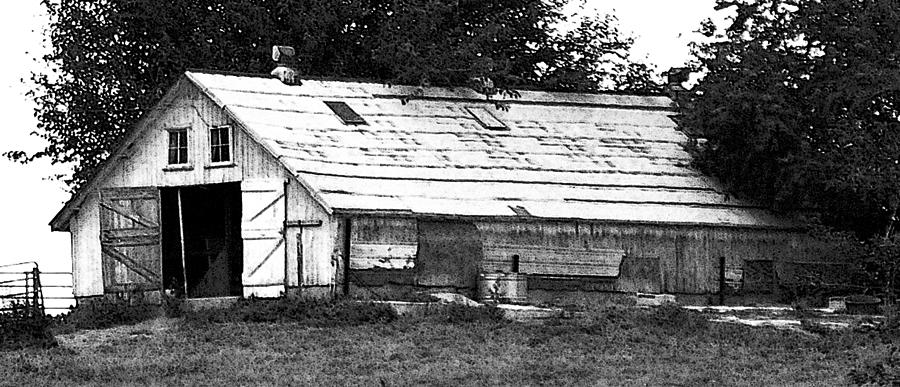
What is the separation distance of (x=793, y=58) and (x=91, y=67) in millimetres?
19036

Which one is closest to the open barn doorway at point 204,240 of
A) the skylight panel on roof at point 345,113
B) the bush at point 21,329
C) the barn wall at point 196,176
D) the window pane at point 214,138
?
the barn wall at point 196,176

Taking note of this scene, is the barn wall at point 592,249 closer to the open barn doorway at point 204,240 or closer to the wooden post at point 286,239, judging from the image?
the wooden post at point 286,239

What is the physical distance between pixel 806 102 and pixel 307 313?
1322 centimetres

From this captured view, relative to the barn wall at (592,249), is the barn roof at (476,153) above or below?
above

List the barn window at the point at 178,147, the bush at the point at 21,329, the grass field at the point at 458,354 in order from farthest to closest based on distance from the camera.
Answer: the barn window at the point at 178,147, the bush at the point at 21,329, the grass field at the point at 458,354

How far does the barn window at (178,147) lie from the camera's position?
38625mm

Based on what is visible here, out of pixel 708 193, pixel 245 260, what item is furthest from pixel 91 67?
pixel 708 193

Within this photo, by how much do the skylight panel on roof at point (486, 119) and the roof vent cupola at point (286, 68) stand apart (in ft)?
13.9

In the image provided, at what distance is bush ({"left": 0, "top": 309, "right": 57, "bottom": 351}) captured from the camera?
3173 cm

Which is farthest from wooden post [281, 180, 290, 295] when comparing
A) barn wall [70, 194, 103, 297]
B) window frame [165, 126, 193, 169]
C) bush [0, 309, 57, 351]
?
bush [0, 309, 57, 351]

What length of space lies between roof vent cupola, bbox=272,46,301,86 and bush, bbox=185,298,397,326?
7326 millimetres

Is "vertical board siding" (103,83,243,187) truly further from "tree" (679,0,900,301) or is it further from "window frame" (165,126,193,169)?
"tree" (679,0,900,301)

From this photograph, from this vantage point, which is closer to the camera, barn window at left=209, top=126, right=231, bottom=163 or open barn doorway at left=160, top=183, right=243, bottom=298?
barn window at left=209, top=126, right=231, bottom=163

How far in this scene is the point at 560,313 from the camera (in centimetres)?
3369
